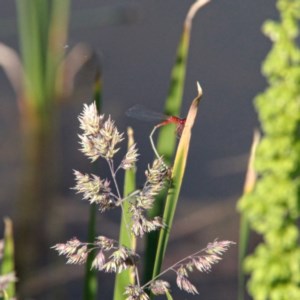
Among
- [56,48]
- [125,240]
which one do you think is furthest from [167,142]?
[56,48]

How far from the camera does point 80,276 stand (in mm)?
2016

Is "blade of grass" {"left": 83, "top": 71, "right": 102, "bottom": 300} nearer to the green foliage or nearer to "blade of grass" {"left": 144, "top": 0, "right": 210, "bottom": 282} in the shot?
"blade of grass" {"left": 144, "top": 0, "right": 210, "bottom": 282}

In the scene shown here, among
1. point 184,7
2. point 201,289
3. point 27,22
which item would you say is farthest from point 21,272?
point 184,7

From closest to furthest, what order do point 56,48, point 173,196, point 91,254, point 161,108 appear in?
point 173,196, point 91,254, point 56,48, point 161,108

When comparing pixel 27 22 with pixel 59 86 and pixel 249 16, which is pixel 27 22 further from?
pixel 249 16

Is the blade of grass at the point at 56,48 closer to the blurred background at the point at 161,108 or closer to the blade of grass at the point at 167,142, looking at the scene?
the blurred background at the point at 161,108

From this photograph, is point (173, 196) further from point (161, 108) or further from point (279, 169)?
point (161, 108)

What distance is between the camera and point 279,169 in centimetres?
55

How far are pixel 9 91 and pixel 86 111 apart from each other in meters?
1.65

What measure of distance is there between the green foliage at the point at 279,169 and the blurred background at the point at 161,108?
138 centimetres

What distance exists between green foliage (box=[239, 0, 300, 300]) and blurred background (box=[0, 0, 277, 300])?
1382 millimetres

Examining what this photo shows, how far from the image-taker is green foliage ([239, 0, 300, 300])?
0.54 meters

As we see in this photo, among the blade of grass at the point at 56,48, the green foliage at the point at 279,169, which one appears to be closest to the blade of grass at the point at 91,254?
the green foliage at the point at 279,169

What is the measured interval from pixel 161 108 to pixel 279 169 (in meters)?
1.52
